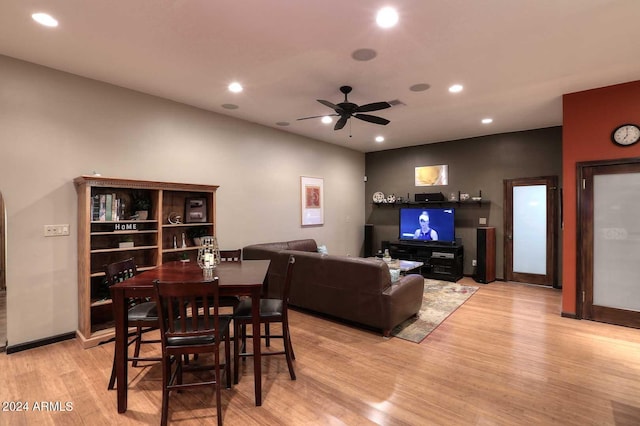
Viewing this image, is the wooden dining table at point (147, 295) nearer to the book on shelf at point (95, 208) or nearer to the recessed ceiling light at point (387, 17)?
the book on shelf at point (95, 208)

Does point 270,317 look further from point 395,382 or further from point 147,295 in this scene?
point 395,382

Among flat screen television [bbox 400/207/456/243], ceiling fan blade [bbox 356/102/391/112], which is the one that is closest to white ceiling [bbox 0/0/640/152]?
ceiling fan blade [bbox 356/102/391/112]

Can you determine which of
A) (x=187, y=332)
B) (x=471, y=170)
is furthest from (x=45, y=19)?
(x=471, y=170)

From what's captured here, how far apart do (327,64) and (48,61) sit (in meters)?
2.91

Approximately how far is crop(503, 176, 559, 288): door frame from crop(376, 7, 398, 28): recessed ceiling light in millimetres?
4935

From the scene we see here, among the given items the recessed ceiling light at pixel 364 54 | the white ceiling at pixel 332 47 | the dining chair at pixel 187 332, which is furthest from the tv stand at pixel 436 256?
the dining chair at pixel 187 332

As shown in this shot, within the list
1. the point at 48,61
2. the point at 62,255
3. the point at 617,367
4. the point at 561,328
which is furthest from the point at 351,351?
the point at 48,61

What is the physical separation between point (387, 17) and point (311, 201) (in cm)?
437

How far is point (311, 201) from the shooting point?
6.54 metres

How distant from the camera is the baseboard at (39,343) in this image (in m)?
3.07

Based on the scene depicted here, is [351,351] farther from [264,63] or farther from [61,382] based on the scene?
[264,63]

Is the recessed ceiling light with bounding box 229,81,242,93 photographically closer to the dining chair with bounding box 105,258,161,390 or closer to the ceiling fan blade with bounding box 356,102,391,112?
the ceiling fan blade with bounding box 356,102,391,112

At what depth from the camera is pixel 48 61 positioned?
3.16m

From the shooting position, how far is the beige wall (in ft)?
10.2
